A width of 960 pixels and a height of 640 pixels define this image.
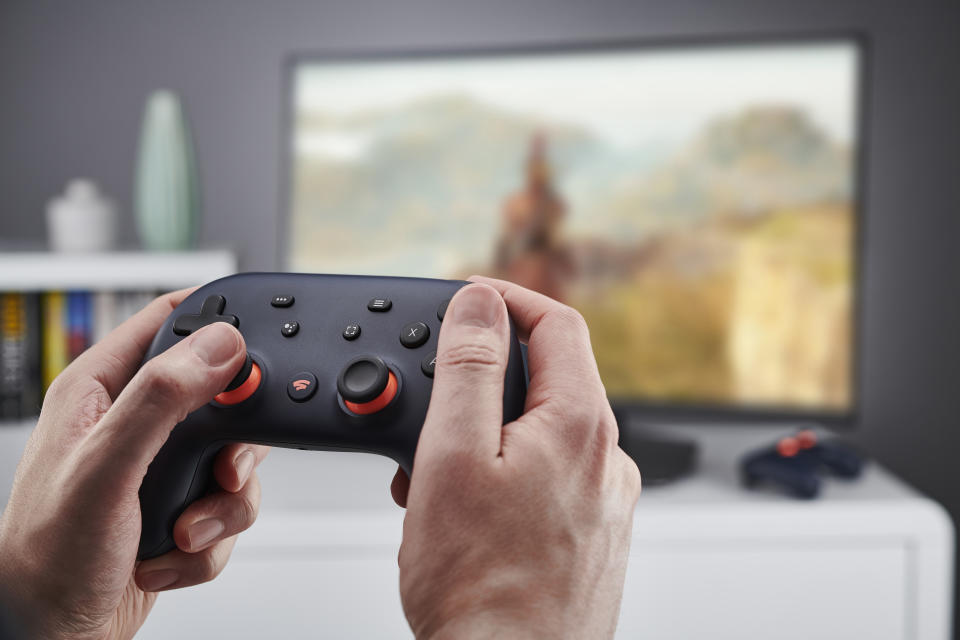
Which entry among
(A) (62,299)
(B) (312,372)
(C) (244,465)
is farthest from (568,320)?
(A) (62,299)

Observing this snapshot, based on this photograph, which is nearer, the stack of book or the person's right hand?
the person's right hand

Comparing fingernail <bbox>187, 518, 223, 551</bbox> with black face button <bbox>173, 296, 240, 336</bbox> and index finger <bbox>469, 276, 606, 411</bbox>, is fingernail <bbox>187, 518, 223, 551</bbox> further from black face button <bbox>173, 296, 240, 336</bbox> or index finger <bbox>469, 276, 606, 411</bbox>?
index finger <bbox>469, 276, 606, 411</bbox>

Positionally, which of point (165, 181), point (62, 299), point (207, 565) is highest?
point (165, 181)

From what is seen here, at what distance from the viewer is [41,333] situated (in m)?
1.32

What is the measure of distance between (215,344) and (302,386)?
52mm

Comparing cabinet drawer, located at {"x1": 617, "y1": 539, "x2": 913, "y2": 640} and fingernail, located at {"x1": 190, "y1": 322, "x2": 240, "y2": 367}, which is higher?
fingernail, located at {"x1": 190, "y1": 322, "x2": 240, "y2": 367}

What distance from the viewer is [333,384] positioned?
435mm

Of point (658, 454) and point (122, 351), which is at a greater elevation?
point (122, 351)

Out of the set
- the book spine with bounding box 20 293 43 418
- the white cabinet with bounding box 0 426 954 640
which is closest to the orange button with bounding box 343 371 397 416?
the white cabinet with bounding box 0 426 954 640

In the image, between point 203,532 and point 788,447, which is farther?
point 788,447

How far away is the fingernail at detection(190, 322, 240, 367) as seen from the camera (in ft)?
1.33

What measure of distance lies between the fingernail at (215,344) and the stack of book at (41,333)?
1.01 metres

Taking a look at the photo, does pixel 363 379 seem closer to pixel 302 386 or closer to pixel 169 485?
pixel 302 386

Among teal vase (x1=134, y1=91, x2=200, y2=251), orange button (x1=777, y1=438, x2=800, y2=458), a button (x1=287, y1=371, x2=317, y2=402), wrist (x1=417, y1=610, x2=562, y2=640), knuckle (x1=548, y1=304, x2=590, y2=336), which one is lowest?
orange button (x1=777, y1=438, x2=800, y2=458)
